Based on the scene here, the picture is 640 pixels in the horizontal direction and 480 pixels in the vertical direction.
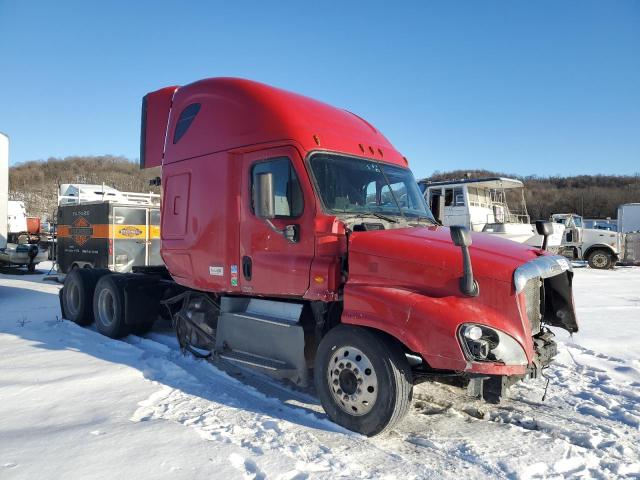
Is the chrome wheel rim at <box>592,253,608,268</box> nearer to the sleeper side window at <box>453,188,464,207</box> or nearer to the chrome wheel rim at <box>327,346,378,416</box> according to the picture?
the sleeper side window at <box>453,188,464,207</box>

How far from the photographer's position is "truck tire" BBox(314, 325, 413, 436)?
152 inches

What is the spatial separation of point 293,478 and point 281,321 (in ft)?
5.80

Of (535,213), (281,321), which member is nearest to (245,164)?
(281,321)

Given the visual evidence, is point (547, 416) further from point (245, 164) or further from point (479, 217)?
point (479, 217)

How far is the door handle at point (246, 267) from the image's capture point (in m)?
5.17

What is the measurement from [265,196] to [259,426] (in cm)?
197

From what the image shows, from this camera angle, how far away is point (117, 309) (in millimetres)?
7121

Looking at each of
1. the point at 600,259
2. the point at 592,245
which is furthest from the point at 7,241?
the point at 600,259

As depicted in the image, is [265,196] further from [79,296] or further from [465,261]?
[79,296]

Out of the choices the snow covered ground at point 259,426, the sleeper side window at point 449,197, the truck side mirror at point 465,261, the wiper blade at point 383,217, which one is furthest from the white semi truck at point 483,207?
the truck side mirror at point 465,261

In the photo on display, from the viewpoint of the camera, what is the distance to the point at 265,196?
14.6 ft

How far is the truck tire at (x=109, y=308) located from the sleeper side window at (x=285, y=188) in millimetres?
3509

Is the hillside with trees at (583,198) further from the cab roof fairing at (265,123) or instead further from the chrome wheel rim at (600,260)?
the cab roof fairing at (265,123)

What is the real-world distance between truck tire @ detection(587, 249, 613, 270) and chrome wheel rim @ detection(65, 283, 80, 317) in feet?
72.4
